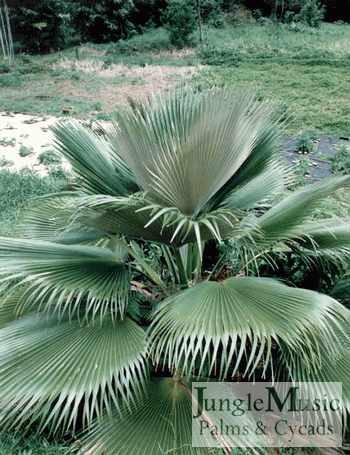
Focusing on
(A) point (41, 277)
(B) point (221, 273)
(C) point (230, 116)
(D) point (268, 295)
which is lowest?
(B) point (221, 273)

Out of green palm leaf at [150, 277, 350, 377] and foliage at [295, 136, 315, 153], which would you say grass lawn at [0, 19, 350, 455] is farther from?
green palm leaf at [150, 277, 350, 377]

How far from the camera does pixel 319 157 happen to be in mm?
6770

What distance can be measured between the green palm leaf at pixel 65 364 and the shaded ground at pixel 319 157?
14.0 ft

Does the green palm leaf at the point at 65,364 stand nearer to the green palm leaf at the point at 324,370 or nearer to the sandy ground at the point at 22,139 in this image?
the green palm leaf at the point at 324,370

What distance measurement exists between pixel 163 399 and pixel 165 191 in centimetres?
80

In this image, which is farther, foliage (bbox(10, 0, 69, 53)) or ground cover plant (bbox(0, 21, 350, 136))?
foliage (bbox(10, 0, 69, 53))

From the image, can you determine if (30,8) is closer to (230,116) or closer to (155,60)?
(155,60)

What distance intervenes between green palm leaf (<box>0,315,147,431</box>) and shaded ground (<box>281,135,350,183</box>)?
14.0ft

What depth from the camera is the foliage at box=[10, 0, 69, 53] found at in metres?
25.4

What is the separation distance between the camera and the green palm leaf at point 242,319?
1489mm

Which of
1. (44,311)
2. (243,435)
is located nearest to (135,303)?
(44,311)

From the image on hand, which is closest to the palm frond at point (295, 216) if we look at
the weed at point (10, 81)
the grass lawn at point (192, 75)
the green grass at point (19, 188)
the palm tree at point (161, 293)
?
the palm tree at point (161, 293)

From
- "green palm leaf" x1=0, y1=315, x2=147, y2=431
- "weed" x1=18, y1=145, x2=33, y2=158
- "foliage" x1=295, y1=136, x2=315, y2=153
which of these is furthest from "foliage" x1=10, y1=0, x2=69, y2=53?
"green palm leaf" x1=0, y1=315, x2=147, y2=431

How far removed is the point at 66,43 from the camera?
85.4 feet
